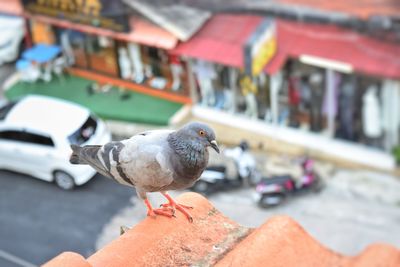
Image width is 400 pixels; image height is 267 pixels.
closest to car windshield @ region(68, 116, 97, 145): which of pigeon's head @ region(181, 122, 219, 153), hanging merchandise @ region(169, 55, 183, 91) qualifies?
hanging merchandise @ region(169, 55, 183, 91)

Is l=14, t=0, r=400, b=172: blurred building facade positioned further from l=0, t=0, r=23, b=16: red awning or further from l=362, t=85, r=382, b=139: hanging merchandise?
l=0, t=0, r=23, b=16: red awning

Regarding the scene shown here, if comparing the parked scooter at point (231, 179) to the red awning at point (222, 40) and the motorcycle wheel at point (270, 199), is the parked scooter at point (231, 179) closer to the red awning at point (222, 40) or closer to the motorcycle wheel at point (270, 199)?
the motorcycle wheel at point (270, 199)

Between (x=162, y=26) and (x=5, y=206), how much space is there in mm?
5395

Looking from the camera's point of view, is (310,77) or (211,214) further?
(310,77)

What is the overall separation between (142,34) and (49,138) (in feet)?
13.0

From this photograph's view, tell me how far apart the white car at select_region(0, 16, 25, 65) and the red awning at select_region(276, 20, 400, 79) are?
27.9 feet

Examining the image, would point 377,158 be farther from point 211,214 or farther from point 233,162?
point 211,214

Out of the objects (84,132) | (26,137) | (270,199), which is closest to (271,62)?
(270,199)

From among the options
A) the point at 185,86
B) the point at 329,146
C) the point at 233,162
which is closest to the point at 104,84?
the point at 185,86

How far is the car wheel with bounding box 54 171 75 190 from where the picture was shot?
14992 mm

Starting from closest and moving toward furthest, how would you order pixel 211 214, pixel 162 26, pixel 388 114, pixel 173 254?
pixel 173 254
pixel 211 214
pixel 388 114
pixel 162 26

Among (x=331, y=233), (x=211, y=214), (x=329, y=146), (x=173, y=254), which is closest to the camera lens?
(x=173, y=254)

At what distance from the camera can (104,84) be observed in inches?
756

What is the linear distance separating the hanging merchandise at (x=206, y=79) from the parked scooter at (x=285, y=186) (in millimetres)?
3271
